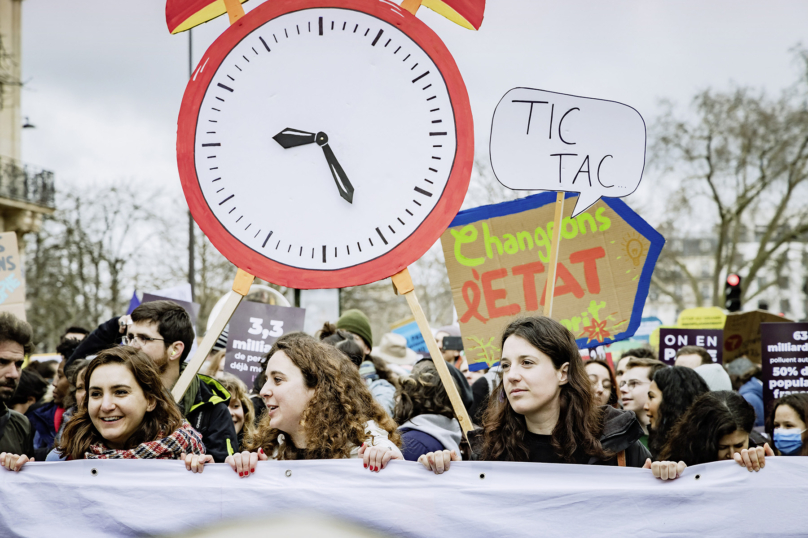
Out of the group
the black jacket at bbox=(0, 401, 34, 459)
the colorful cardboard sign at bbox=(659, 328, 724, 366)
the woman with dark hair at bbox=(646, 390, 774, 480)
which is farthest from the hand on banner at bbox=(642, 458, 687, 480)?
the colorful cardboard sign at bbox=(659, 328, 724, 366)

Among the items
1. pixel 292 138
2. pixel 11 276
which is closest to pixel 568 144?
pixel 292 138

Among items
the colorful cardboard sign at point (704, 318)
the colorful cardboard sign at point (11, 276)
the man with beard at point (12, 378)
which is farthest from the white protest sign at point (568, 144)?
the colorful cardboard sign at point (704, 318)

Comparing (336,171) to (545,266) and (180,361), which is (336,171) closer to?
(180,361)

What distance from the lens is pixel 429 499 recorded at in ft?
7.97

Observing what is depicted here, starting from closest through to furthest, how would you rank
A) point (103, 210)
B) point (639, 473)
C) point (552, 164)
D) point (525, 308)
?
1. point (639, 473)
2. point (552, 164)
3. point (525, 308)
4. point (103, 210)

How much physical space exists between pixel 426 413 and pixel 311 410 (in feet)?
3.21

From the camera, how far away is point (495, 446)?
2.70 m

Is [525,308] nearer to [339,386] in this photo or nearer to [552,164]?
[552,164]

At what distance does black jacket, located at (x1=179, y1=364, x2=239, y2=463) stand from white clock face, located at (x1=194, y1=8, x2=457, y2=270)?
96cm

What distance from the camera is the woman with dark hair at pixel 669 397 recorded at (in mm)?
4051

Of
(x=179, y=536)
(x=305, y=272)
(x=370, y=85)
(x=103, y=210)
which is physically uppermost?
(x=103, y=210)

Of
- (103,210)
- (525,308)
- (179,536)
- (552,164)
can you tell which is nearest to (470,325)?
(525,308)

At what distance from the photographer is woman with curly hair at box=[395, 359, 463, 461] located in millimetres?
3438

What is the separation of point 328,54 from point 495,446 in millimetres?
1461
